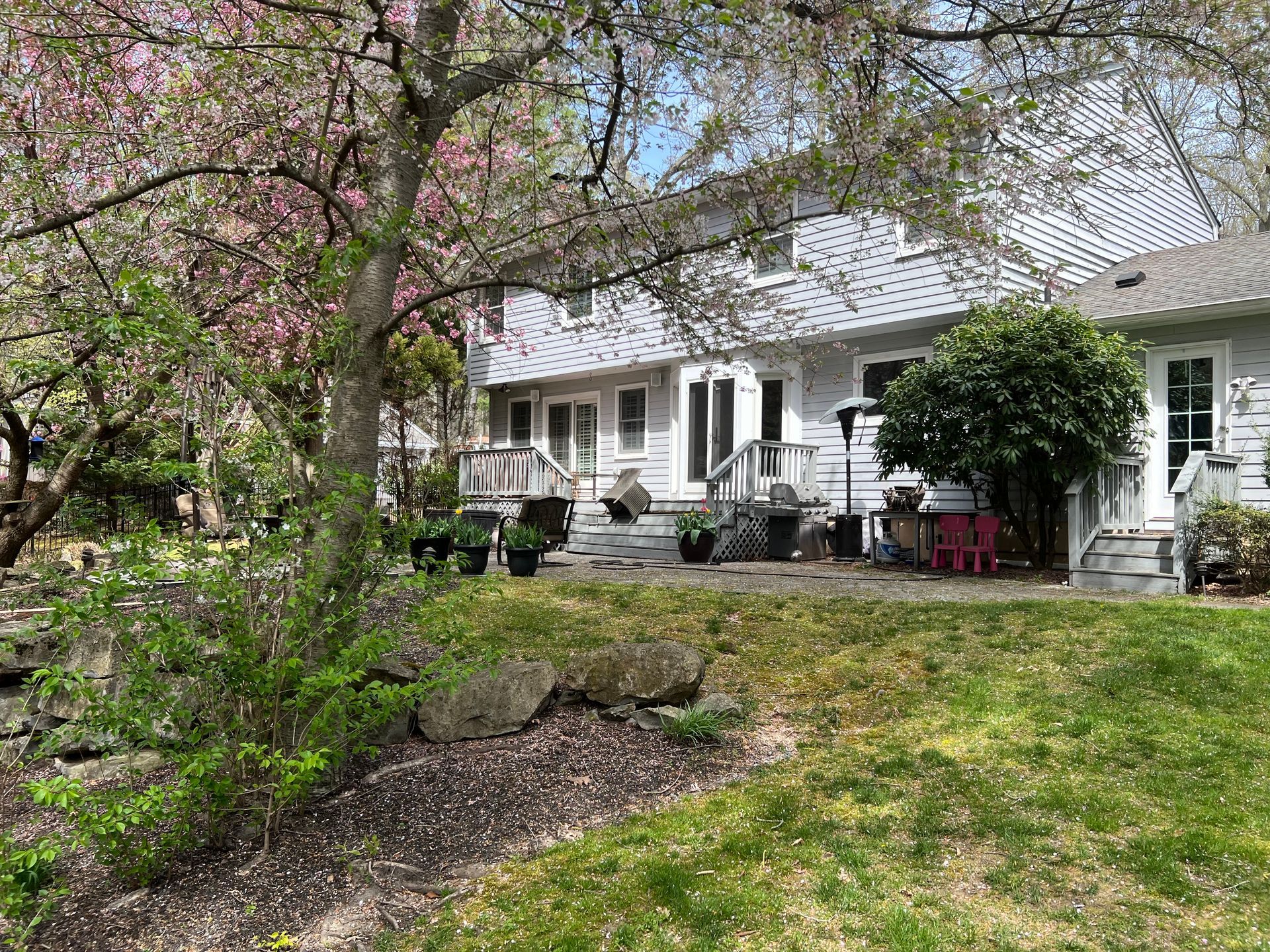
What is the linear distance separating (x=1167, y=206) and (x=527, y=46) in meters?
13.5

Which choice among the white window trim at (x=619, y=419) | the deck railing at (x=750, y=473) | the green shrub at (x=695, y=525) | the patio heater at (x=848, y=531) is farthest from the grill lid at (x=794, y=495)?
the white window trim at (x=619, y=419)

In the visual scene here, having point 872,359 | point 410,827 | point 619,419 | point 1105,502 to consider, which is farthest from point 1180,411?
point 410,827

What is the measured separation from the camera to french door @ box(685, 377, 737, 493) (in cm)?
1389

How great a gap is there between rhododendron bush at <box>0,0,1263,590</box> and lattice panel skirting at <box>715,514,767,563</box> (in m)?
6.02

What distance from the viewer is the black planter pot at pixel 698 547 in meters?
11.1

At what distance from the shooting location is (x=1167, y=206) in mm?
13672

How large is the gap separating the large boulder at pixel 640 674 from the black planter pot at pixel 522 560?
431 centimetres

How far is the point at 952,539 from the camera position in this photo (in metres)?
10.2

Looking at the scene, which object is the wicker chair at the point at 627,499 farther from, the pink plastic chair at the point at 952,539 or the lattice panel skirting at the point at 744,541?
the pink plastic chair at the point at 952,539

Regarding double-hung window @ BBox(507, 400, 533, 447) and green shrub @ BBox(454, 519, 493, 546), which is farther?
double-hung window @ BBox(507, 400, 533, 447)

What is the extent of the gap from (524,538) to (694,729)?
5.17m

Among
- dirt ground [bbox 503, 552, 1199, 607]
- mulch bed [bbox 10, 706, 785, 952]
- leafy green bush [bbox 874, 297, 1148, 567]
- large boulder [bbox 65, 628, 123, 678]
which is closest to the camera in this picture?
mulch bed [bbox 10, 706, 785, 952]

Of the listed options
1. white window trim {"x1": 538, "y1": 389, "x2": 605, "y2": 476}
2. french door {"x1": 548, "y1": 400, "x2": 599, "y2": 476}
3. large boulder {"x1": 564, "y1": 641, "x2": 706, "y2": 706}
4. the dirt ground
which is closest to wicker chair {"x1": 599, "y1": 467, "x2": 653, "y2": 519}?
the dirt ground

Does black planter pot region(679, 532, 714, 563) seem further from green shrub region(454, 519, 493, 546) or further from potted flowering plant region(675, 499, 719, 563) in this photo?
green shrub region(454, 519, 493, 546)
